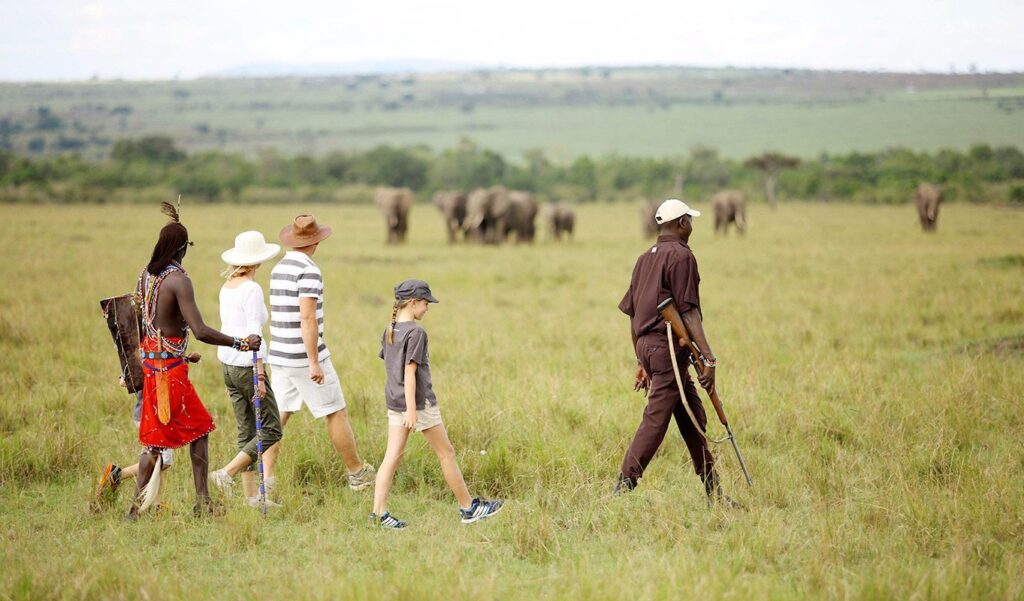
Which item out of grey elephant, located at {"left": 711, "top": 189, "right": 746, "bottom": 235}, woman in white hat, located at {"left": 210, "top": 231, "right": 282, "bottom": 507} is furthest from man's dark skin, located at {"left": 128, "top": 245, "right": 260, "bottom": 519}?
grey elephant, located at {"left": 711, "top": 189, "right": 746, "bottom": 235}

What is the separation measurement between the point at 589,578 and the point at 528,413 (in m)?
3.44

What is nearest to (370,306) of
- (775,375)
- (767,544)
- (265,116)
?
(775,375)

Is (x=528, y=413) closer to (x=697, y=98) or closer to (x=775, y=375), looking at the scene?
(x=775, y=375)

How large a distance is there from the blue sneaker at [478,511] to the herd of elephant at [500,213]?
26.1 meters

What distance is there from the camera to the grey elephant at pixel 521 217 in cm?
3406

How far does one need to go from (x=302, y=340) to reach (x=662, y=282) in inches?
90.0

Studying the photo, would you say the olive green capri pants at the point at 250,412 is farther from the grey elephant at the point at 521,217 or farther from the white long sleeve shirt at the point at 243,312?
the grey elephant at the point at 521,217

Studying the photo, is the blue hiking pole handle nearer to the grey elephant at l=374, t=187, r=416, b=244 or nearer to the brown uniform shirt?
the brown uniform shirt

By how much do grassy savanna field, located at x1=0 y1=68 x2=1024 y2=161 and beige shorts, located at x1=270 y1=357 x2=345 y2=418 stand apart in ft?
76.3

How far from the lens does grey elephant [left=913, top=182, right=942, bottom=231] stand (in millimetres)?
32219

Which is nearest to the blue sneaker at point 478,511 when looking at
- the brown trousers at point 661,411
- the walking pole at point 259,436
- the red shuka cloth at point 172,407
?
the brown trousers at point 661,411

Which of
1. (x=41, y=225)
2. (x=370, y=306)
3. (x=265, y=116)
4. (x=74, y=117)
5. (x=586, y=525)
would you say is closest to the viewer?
(x=586, y=525)

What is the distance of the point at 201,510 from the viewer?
245 inches

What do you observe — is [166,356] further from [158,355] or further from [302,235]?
[302,235]
